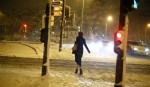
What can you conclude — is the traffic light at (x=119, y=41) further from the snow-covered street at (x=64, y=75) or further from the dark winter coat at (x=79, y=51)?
the dark winter coat at (x=79, y=51)

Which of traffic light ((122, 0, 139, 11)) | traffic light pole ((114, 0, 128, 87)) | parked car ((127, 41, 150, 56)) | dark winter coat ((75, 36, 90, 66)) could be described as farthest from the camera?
parked car ((127, 41, 150, 56))

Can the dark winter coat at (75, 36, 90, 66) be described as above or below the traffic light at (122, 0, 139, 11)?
below

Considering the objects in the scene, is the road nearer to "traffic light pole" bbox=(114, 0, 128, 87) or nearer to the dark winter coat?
the dark winter coat

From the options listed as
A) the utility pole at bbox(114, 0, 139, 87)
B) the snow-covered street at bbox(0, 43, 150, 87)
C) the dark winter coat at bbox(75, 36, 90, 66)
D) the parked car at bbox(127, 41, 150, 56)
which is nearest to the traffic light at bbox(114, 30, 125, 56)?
the utility pole at bbox(114, 0, 139, 87)

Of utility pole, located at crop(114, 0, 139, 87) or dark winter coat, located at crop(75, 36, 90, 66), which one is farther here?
dark winter coat, located at crop(75, 36, 90, 66)

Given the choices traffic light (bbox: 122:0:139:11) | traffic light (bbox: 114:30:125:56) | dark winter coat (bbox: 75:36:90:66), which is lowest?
dark winter coat (bbox: 75:36:90:66)

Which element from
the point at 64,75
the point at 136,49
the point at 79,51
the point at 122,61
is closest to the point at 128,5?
the point at 122,61

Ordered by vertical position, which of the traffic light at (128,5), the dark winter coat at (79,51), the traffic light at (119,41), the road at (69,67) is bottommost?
the road at (69,67)

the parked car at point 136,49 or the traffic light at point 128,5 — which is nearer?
the traffic light at point 128,5

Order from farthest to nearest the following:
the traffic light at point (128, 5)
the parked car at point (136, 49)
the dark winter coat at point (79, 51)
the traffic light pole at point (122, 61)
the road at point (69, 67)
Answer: the parked car at point (136, 49), the road at point (69, 67), the dark winter coat at point (79, 51), the traffic light pole at point (122, 61), the traffic light at point (128, 5)

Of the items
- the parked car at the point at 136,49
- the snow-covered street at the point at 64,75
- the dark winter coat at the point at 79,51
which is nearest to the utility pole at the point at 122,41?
the snow-covered street at the point at 64,75

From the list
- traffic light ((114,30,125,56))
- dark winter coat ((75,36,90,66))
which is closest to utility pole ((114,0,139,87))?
traffic light ((114,30,125,56))

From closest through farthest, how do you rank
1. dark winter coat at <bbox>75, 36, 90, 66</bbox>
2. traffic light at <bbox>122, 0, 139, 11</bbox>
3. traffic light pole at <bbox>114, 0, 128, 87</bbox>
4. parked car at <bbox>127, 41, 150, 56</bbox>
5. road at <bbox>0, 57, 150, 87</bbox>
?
1. traffic light at <bbox>122, 0, 139, 11</bbox>
2. traffic light pole at <bbox>114, 0, 128, 87</bbox>
3. dark winter coat at <bbox>75, 36, 90, 66</bbox>
4. road at <bbox>0, 57, 150, 87</bbox>
5. parked car at <bbox>127, 41, 150, 56</bbox>

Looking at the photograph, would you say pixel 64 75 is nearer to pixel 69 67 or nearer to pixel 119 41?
pixel 69 67
